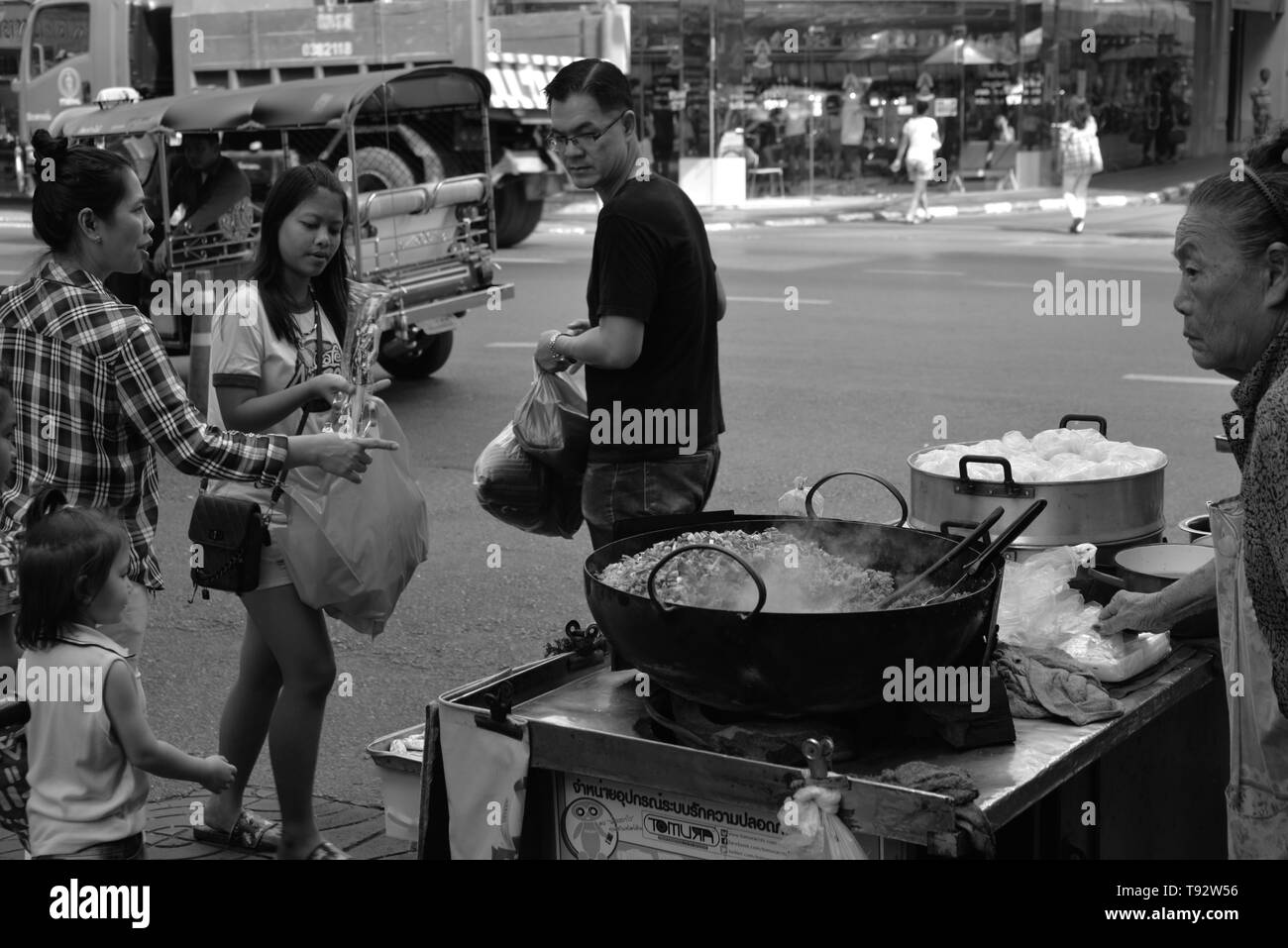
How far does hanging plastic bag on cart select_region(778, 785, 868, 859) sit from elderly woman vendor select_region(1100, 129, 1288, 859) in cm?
71

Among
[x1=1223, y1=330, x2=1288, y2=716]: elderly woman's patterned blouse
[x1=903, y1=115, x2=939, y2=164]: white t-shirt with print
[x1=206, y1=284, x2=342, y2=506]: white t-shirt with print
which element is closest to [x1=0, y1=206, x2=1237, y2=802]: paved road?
[x1=206, y1=284, x2=342, y2=506]: white t-shirt with print

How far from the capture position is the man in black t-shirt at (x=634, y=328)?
3.75 meters

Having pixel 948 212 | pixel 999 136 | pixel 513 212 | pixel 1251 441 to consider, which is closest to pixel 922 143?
pixel 948 212

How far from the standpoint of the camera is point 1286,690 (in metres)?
2.26

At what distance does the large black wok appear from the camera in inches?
106

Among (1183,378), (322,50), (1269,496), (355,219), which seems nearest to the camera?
(1269,496)

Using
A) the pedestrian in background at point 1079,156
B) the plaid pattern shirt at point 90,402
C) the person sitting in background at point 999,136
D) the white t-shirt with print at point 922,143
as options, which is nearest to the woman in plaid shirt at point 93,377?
the plaid pattern shirt at point 90,402

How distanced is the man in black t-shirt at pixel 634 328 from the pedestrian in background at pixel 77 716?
1.25 m

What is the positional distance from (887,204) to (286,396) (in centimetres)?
2387

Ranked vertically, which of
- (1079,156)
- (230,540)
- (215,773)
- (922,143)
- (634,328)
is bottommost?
(215,773)

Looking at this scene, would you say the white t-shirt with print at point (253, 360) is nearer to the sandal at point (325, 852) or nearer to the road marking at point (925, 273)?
the sandal at point (325, 852)

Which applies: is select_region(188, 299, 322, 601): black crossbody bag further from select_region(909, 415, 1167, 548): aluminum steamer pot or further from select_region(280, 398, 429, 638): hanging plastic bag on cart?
select_region(909, 415, 1167, 548): aluminum steamer pot

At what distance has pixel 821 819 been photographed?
2.67m

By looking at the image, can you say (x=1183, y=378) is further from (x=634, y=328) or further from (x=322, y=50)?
(x=322, y=50)
